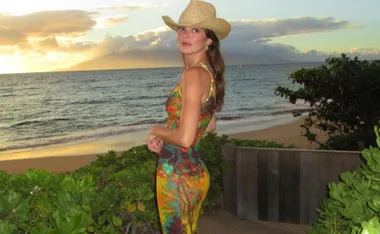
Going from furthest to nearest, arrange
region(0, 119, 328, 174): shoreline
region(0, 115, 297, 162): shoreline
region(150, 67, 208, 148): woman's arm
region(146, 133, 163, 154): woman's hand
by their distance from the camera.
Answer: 1. region(0, 115, 297, 162): shoreline
2. region(0, 119, 328, 174): shoreline
3. region(146, 133, 163, 154): woman's hand
4. region(150, 67, 208, 148): woman's arm

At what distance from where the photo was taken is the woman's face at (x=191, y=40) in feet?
9.71

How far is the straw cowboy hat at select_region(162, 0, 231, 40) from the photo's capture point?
9.68 ft

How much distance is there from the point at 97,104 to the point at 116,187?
150ft

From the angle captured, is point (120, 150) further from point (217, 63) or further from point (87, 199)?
point (217, 63)

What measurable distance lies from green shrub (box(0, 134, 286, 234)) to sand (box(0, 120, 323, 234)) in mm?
398

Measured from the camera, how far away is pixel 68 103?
51.8 meters

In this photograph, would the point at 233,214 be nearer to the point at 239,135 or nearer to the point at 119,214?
the point at 119,214

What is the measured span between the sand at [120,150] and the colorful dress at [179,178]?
3.63 meters

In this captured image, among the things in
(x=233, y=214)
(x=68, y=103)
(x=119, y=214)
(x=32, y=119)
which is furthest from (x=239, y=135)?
(x=68, y=103)

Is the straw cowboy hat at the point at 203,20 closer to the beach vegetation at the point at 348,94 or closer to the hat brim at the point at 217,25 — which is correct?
the hat brim at the point at 217,25

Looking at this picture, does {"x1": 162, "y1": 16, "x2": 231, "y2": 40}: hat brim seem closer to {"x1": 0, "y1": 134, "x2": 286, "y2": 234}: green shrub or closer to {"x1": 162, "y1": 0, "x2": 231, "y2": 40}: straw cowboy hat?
{"x1": 162, "y1": 0, "x2": 231, "y2": 40}: straw cowboy hat

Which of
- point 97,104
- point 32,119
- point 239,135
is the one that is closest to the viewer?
point 239,135

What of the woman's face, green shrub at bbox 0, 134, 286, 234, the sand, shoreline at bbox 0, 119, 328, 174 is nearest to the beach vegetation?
the sand

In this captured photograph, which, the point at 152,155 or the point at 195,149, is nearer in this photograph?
the point at 195,149
